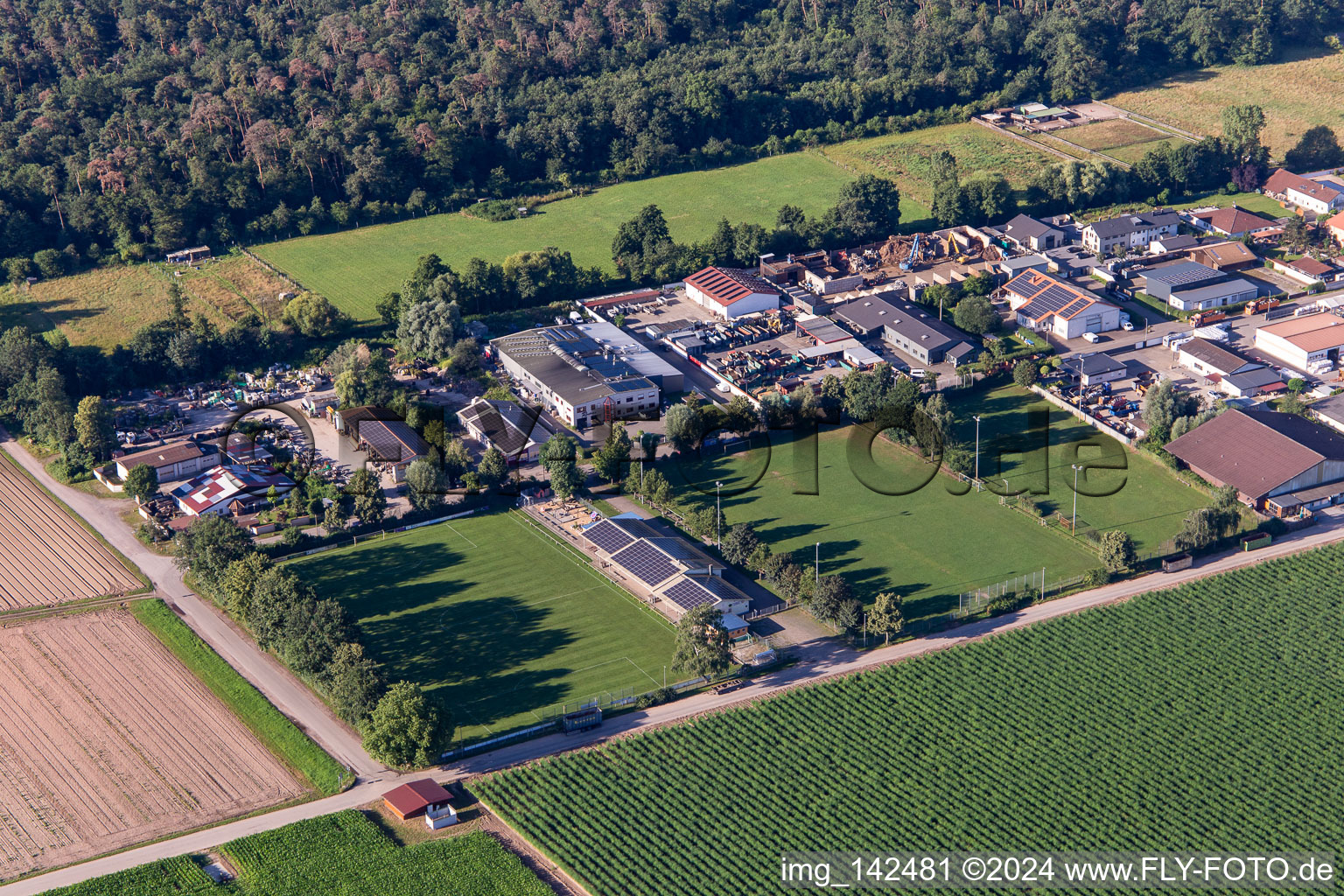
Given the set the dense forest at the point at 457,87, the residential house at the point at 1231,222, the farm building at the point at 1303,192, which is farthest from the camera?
the dense forest at the point at 457,87

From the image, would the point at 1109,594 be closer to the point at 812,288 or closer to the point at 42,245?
the point at 812,288

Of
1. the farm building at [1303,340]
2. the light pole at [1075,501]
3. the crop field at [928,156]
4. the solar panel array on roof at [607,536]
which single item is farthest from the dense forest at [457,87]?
the light pole at [1075,501]

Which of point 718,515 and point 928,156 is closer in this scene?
point 718,515

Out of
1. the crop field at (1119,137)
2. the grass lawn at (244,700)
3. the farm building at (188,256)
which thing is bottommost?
the grass lawn at (244,700)

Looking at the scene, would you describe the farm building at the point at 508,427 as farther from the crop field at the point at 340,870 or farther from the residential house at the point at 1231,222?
the residential house at the point at 1231,222

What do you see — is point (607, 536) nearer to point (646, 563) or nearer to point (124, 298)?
point (646, 563)

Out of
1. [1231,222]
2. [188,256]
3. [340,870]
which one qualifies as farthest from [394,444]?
[1231,222]

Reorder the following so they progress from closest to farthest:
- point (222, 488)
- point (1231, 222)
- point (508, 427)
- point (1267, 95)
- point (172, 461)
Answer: point (222, 488)
point (172, 461)
point (508, 427)
point (1231, 222)
point (1267, 95)

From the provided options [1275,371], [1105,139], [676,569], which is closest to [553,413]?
[676,569]
